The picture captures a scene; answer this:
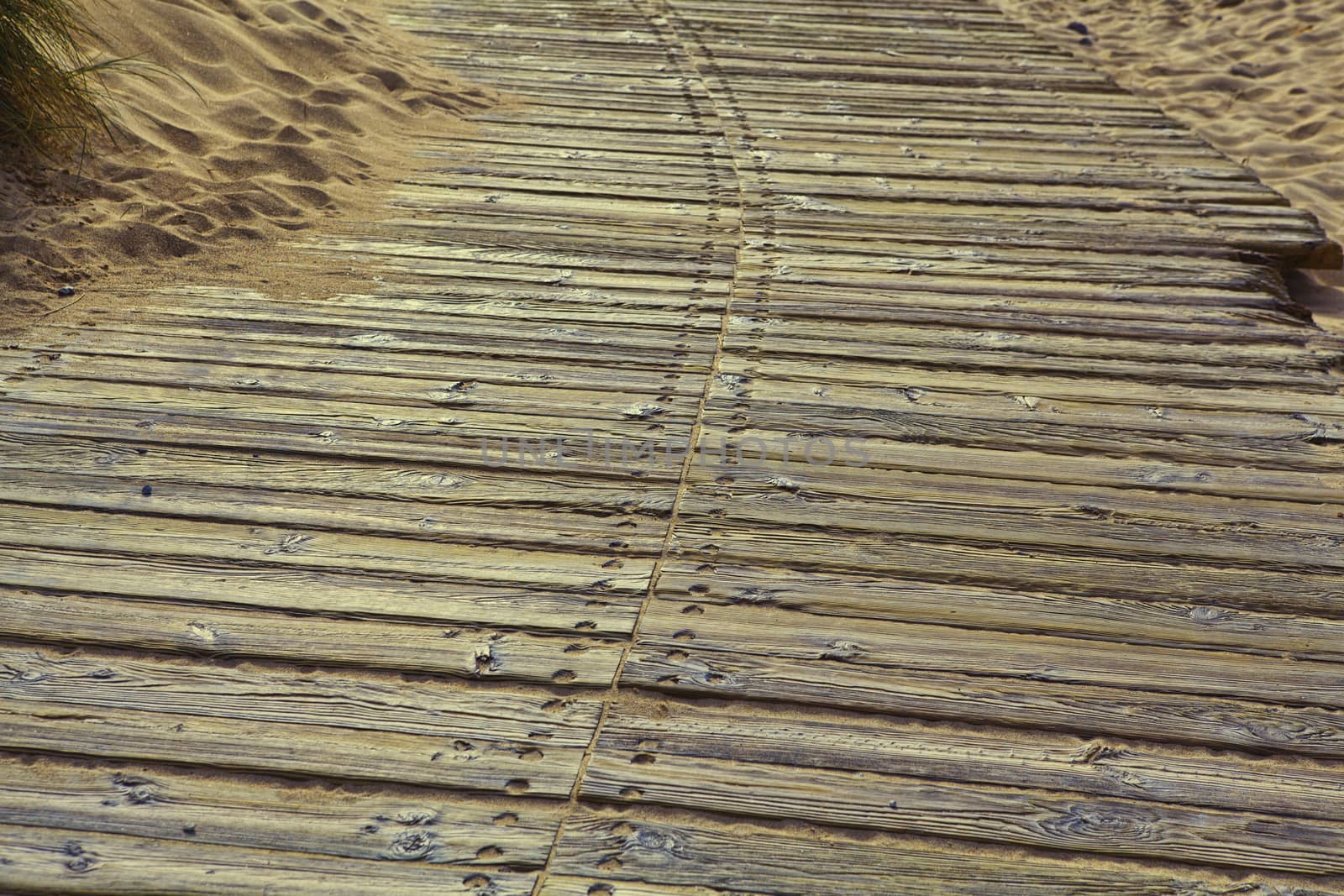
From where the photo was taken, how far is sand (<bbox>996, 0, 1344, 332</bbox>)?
15.1 feet

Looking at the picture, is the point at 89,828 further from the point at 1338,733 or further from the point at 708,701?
the point at 1338,733

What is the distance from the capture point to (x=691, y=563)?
82.7 inches

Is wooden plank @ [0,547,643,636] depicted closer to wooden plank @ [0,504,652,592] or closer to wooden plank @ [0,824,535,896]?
wooden plank @ [0,504,652,592]

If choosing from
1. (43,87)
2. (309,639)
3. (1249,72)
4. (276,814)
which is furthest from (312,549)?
→ (1249,72)

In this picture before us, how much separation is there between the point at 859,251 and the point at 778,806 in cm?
220

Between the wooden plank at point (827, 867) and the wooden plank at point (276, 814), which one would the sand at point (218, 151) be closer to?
the wooden plank at point (276, 814)

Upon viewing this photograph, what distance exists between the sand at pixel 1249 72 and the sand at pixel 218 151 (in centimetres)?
329

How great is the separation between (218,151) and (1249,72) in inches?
198

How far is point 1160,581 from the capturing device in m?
2.08

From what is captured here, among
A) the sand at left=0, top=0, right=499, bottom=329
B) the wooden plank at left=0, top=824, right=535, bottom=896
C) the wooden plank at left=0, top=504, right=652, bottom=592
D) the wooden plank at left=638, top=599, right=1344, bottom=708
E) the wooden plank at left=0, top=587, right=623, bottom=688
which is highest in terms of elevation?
the sand at left=0, top=0, right=499, bottom=329

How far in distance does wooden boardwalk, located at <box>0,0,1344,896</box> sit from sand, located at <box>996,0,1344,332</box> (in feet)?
3.47

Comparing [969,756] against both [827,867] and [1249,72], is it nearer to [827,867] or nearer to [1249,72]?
[827,867]

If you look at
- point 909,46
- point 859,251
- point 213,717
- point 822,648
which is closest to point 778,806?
point 822,648

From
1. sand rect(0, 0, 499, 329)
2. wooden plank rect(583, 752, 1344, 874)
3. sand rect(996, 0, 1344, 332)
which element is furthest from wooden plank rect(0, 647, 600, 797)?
sand rect(996, 0, 1344, 332)
